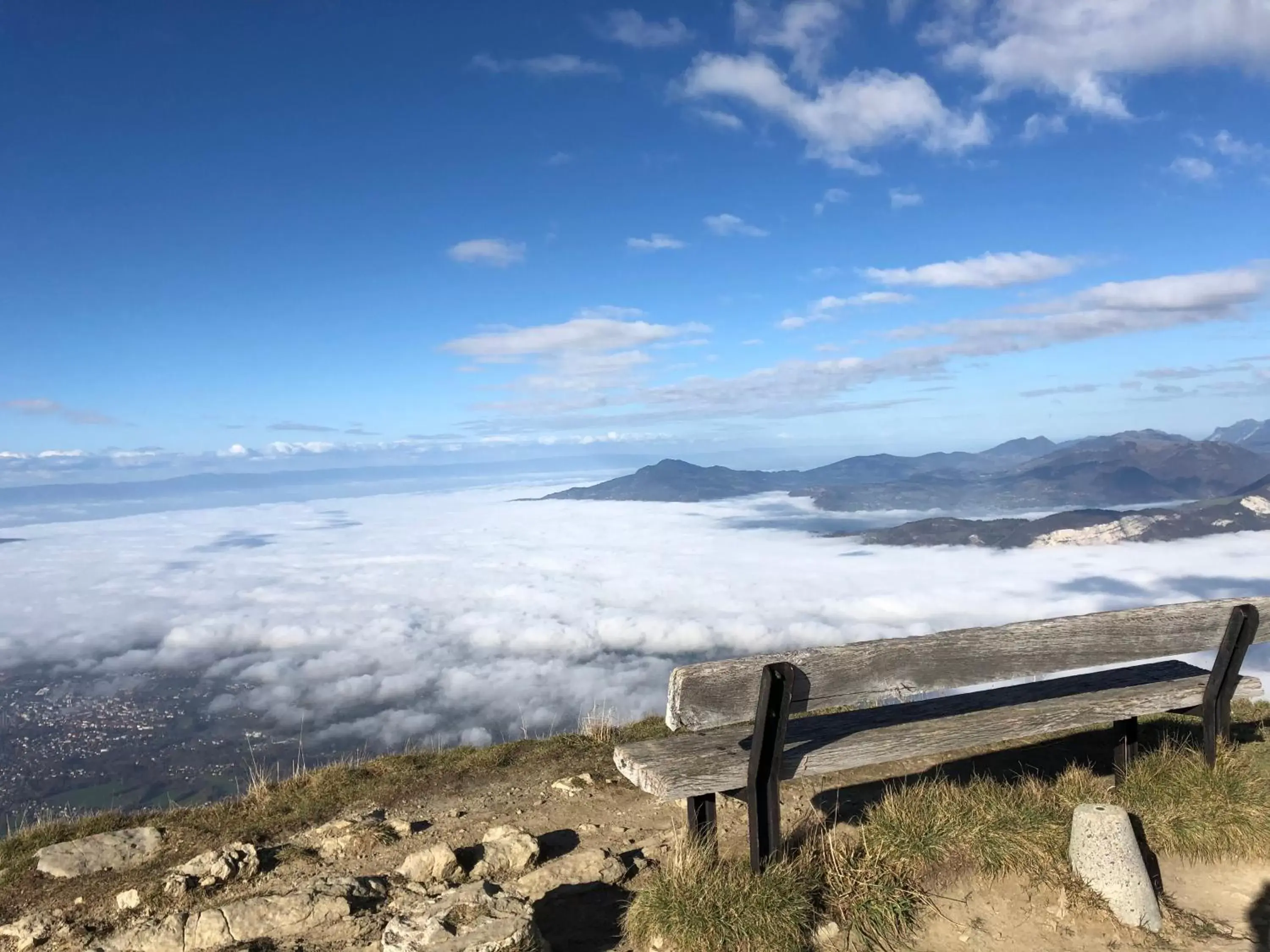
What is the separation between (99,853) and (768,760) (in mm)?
4667

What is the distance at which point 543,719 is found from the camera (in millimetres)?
92375

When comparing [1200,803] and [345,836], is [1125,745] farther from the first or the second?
[345,836]

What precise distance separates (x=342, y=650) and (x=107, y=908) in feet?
492

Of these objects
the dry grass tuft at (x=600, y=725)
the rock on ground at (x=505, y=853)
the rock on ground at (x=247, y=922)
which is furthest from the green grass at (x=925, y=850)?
the dry grass tuft at (x=600, y=725)

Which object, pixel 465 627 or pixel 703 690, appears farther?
pixel 465 627

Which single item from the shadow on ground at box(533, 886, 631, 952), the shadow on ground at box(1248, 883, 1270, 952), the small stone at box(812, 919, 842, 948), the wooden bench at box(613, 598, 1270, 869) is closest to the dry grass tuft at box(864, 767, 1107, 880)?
the wooden bench at box(613, 598, 1270, 869)

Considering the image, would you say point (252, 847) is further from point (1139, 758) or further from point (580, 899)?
point (1139, 758)

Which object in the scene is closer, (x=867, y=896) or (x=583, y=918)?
(x=867, y=896)

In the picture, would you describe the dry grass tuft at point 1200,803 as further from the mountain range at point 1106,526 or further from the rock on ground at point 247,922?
the mountain range at point 1106,526

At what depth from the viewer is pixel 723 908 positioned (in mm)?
3420

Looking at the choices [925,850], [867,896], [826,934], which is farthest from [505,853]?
[925,850]

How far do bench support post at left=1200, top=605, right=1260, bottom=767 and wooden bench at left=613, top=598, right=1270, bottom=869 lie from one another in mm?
11

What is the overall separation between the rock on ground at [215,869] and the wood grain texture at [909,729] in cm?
240

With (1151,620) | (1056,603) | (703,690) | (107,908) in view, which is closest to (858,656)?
(703,690)
